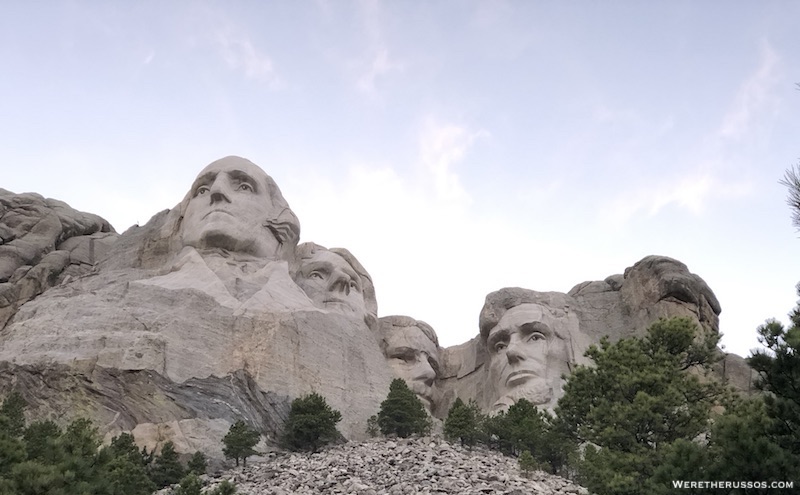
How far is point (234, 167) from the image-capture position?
25125 mm

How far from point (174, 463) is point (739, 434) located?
9638 mm

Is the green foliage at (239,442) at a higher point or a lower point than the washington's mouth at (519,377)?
lower

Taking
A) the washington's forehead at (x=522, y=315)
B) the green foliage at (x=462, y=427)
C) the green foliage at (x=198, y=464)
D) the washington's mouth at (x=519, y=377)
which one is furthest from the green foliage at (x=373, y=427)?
the washington's forehead at (x=522, y=315)

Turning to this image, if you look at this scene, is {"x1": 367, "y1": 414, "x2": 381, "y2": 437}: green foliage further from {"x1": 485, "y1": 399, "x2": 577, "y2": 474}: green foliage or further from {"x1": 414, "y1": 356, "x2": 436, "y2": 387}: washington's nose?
{"x1": 414, "y1": 356, "x2": 436, "y2": 387}: washington's nose

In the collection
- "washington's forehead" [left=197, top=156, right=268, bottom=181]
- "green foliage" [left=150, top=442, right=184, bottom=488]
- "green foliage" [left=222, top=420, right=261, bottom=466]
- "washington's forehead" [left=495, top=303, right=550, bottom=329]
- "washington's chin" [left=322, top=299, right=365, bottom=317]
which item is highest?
"washington's forehead" [left=197, top=156, right=268, bottom=181]

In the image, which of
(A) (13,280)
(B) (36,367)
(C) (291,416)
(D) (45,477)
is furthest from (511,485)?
(A) (13,280)

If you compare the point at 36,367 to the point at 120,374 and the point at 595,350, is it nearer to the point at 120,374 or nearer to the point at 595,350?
the point at 120,374

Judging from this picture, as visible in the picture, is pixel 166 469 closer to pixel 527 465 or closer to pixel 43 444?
pixel 43 444

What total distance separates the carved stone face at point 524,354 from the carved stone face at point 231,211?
651cm

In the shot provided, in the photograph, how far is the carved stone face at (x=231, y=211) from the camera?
78.2ft

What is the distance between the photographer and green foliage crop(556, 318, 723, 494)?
45.2 ft

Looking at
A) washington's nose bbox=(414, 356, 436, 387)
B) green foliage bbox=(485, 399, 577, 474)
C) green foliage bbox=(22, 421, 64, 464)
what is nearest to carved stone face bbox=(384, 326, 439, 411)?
washington's nose bbox=(414, 356, 436, 387)

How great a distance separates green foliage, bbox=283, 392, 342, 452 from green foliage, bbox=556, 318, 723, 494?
14.2 feet

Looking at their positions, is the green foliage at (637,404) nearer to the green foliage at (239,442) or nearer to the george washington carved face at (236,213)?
the green foliage at (239,442)
